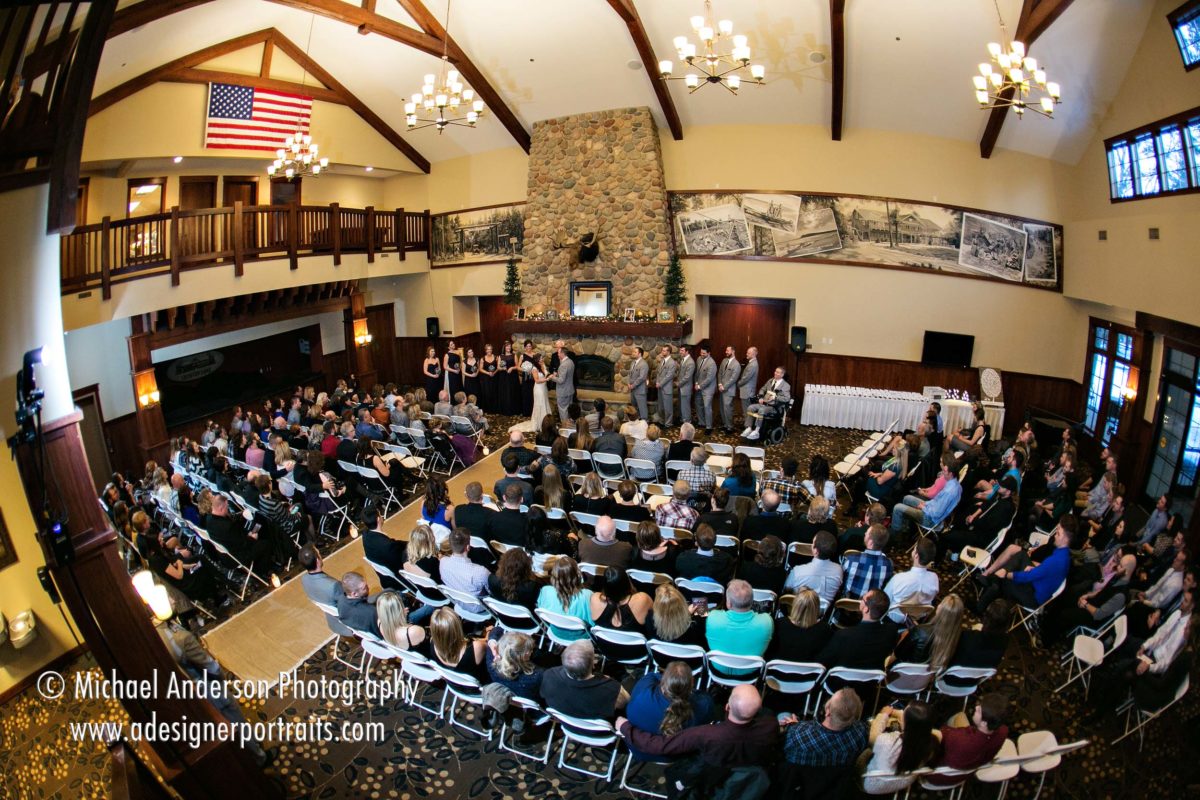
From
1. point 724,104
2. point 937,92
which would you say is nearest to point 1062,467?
point 937,92

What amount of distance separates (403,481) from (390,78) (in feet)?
27.8

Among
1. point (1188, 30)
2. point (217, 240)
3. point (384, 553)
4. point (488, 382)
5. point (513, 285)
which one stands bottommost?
point (384, 553)

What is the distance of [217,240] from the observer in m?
11.3

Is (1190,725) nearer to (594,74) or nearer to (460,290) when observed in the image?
(594,74)

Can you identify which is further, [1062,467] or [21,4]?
[1062,467]

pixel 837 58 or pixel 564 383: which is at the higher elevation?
pixel 837 58

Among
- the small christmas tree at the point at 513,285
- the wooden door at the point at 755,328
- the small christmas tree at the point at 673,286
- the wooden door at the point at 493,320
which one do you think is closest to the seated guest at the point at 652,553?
the small christmas tree at the point at 673,286

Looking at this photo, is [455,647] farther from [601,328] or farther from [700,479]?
[601,328]

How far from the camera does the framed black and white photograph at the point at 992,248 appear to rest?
37.3 ft

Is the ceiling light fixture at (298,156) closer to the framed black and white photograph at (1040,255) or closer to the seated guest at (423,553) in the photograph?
the seated guest at (423,553)

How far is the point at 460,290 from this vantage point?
54.3 feet

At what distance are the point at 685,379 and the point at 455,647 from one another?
27.8 ft

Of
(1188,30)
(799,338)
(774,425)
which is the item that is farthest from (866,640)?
(799,338)

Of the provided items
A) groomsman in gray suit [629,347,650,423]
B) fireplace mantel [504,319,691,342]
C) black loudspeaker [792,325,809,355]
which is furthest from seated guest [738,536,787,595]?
black loudspeaker [792,325,809,355]
